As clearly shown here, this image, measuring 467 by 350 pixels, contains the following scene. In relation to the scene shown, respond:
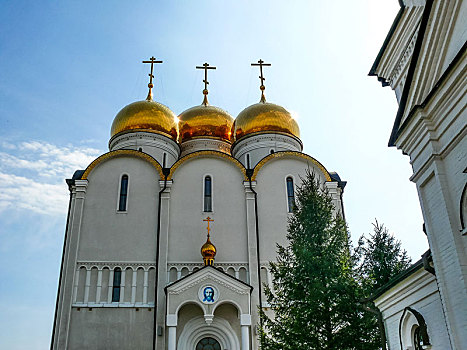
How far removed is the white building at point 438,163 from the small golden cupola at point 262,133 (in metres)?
13.8

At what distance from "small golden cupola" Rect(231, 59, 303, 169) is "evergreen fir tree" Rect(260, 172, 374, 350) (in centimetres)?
956

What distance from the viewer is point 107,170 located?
62.5 ft

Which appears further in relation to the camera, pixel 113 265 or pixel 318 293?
pixel 113 265

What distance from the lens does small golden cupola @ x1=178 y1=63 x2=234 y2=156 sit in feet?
76.3

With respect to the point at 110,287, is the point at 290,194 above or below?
above

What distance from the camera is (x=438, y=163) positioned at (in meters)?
6.55

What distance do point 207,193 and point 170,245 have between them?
2591 millimetres

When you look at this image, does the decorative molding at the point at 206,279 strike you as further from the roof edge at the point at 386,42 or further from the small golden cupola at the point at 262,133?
the roof edge at the point at 386,42

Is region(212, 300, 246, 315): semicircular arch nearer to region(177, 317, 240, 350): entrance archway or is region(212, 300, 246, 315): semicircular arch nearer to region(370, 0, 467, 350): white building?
region(177, 317, 240, 350): entrance archway

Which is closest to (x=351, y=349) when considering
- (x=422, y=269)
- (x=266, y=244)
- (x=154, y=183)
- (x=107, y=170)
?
(x=422, y=269)

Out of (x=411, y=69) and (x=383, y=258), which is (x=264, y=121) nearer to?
(x=383, y=258)

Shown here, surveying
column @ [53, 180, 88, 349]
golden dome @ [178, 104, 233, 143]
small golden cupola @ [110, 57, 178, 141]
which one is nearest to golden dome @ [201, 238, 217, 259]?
column @ [53, 180, 88, 349]

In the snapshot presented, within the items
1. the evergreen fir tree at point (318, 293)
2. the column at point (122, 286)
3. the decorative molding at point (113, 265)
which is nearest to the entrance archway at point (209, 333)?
the column at point (122, 286)

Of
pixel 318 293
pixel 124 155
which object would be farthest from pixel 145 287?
pixel 318 293
